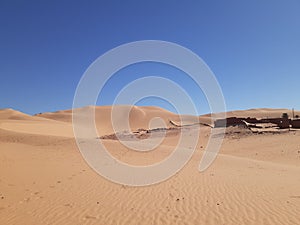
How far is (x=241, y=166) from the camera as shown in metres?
14.3

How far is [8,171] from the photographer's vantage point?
40.5 ft

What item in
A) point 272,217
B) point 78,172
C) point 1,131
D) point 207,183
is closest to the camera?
point 272,217

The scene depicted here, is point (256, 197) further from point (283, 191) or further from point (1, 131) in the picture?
point (1, 131)

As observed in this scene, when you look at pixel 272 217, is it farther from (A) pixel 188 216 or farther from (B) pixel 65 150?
(B) pixel 65 150

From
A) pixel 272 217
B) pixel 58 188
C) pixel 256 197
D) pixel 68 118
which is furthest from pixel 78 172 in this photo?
pixel 68 118

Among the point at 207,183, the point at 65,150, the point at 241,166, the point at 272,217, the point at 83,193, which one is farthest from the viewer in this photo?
the point at 65,150

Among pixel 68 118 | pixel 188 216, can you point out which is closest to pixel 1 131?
pixel 188 216

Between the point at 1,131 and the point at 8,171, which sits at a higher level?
the point at 1,131

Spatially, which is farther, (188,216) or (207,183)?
(207,183)

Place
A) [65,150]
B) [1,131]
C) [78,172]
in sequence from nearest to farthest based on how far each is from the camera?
1. [78,172]
2. [65,150]
3. [1,131]

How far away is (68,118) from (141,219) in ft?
220

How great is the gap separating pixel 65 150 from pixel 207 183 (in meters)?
12.4

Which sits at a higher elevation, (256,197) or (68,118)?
(68,118)

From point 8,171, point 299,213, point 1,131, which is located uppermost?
point 1,131
